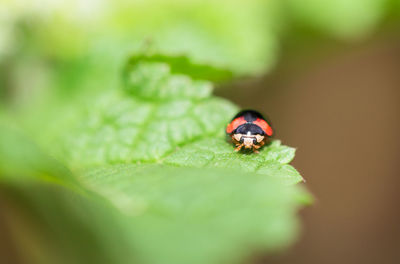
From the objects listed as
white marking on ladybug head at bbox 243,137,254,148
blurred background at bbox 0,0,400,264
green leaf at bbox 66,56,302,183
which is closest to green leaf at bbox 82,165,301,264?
green leaf at bbox 66,56,302,183

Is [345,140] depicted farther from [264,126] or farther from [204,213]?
[204,213]

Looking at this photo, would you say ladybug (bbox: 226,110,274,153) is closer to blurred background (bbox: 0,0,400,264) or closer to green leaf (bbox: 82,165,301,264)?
blurred background (bbox: 0,0,400,264)

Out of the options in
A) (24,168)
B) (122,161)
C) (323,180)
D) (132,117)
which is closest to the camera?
(24,168)

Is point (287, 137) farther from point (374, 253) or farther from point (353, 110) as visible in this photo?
A: point (374, 253)

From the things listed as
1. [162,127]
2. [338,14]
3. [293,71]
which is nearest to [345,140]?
[293,71]

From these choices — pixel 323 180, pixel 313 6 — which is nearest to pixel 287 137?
pixel 323 180

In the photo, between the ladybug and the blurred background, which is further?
the blurred background
